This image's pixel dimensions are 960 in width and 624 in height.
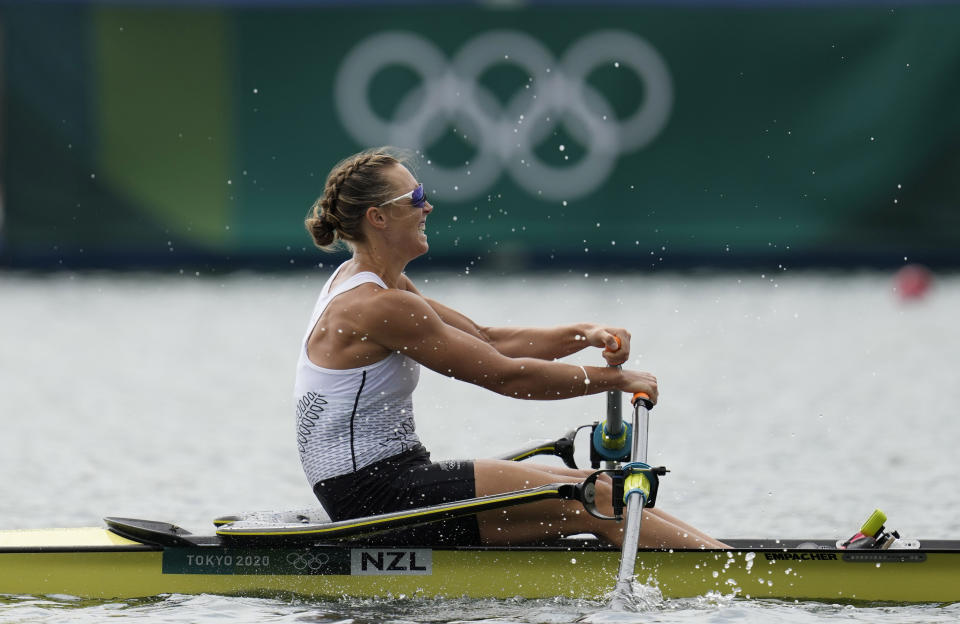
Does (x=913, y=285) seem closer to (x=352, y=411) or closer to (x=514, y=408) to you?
(x=514, y=408)

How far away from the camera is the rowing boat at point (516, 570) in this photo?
6801 mm

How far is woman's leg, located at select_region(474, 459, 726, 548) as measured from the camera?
22.2 feet

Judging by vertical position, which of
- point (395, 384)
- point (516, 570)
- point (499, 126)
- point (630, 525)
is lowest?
point (516, 570)

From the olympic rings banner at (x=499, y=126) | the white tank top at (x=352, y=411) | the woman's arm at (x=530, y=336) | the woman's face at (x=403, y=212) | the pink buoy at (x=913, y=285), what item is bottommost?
the white tank top at (x=352, y=411)

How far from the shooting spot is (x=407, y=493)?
6.75m

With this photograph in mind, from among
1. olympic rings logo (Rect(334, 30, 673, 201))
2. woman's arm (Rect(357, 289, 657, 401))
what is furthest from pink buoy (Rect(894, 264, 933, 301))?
woman's arm (Rect(357, 289, 657, 401))

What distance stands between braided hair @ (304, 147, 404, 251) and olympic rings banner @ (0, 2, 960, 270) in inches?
520

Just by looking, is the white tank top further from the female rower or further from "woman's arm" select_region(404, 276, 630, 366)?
"woman's arm" select_region(404, 276, 630, 366)

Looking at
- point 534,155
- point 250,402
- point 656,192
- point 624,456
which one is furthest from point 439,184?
point 624,456

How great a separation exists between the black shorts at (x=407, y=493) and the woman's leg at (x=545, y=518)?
0.21ft

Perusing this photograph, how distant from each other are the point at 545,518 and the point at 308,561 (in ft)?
3.03

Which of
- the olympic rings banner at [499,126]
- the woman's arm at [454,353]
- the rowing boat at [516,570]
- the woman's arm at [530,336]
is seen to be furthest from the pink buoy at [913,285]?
the woman's arm at [454,353]

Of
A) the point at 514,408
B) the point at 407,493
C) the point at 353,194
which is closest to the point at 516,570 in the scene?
the point at 407,493

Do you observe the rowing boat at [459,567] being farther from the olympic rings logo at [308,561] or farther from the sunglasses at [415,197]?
the sunglasses at [415,197]
